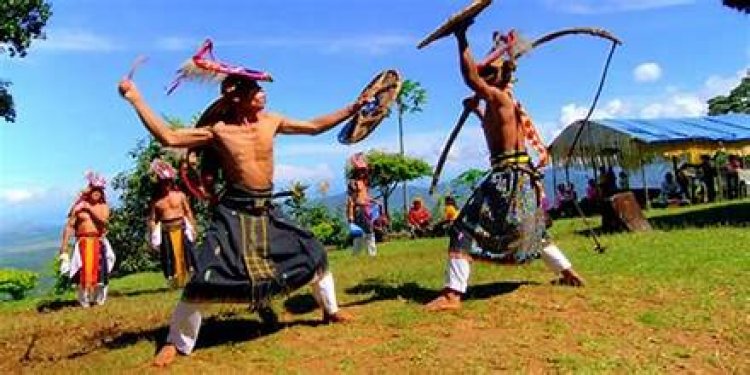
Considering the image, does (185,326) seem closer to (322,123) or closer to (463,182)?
(322,123)

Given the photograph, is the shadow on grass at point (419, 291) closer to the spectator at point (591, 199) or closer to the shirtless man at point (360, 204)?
the shirtless man at point (360, 204)

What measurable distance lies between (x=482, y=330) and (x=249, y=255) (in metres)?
1.86

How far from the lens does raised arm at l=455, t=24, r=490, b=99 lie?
25.3 ft

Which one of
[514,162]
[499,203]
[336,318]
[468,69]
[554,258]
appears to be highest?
→ [468,69]

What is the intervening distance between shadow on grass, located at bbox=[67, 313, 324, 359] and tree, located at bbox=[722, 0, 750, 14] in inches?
561

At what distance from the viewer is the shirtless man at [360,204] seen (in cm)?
1648

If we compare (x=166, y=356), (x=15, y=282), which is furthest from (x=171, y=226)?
(x=15, y=282)

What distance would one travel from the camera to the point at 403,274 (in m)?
10.9

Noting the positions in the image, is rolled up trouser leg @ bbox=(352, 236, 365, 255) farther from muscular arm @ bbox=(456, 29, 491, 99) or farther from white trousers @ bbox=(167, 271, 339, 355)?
white trousers @ bbox=(167, 271, 339, 355)

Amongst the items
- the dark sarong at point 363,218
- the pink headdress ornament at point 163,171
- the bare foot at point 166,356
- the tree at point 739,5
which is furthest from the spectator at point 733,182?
the bare foot at point 166,356

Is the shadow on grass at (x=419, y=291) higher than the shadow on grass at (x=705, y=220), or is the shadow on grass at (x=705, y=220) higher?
the shadow on grass at (x=705, y=220)

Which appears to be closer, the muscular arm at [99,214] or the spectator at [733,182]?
the muscular arm at [99,214]

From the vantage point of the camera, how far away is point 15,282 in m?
24.4

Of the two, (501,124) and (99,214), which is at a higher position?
(501,124)
